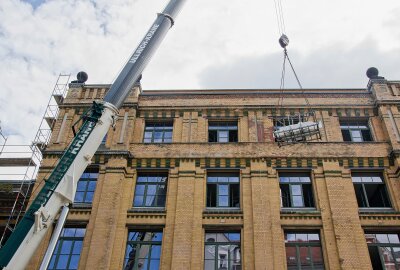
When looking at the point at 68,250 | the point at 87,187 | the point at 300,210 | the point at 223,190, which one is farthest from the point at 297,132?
the point at 68,250

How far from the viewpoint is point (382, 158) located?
1989cm

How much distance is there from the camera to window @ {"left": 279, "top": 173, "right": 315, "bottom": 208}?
19.0 metres

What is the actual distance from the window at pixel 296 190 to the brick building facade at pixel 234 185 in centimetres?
5

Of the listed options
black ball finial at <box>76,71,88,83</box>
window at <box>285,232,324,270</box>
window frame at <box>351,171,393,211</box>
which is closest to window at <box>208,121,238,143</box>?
window at <box>285,232,324,270</box>

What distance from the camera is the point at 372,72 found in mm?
23125

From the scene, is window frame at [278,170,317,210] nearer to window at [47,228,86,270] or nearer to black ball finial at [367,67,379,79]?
black ball finial at [367,67,379,79]

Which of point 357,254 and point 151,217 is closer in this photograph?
point 357,254

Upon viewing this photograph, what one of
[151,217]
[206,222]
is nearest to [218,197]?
[206,222]

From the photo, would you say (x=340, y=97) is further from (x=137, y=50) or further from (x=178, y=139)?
(x=137, y=50)

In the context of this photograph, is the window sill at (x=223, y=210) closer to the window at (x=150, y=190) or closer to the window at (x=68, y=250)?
the window at (x=150, y=190)

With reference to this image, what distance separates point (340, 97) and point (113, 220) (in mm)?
13741

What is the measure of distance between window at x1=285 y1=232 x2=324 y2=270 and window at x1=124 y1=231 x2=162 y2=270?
5651 mm

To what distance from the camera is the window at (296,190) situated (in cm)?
1897

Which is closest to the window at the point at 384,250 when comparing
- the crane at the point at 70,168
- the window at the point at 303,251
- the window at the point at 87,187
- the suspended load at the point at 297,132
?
the window at the point at 303,251
